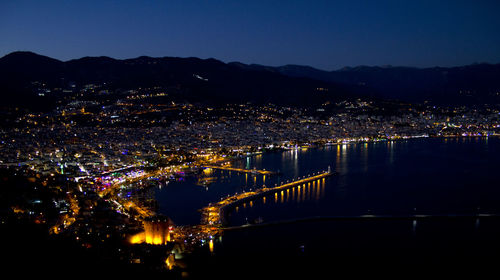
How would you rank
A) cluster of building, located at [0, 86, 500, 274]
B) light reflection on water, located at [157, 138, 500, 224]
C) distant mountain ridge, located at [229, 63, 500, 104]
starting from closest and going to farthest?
cluster of building, located at [0, 86, 500, 274] → light reflection on water, located at [157, 138, 500, 224] → distant mountain ridge, located at [229, 63, 500, 104]

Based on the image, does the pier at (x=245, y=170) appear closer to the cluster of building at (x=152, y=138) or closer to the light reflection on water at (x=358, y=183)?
the light reflection on water at (x=358, y=183)

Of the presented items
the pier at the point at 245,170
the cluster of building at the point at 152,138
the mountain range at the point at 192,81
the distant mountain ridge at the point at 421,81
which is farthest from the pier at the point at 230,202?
the distant mountain ridge at the point at 421,81

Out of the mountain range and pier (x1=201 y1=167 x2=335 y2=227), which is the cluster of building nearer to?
pier (x1=201 y1=167 x2=335 y2=227)

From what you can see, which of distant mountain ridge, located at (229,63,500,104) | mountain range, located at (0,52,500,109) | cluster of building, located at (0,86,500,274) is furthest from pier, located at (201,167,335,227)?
distant mountain ridge, located at (229,63,500,104)

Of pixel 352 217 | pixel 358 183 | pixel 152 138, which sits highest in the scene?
pixel 152 138

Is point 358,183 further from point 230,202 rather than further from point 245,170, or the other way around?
point 230,202

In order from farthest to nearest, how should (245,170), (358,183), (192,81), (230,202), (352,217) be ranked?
(192,81), (245,170), (358,183), (230,202), (352,217)

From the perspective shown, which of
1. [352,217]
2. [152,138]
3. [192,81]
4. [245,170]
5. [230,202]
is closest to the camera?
[352,217]

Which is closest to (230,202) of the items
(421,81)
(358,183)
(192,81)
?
(358,183)
